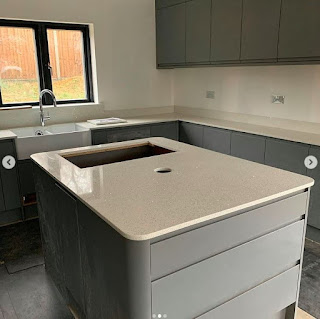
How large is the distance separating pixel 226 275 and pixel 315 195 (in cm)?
165

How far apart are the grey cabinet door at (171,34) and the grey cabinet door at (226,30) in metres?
0.51

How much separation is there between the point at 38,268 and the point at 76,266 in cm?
94

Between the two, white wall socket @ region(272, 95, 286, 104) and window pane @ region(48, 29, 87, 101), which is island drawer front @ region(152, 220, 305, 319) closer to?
white wall socket @ region(272, 95, 286, 104)

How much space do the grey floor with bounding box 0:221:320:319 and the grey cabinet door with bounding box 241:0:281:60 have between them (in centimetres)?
175

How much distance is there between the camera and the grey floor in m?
1.99

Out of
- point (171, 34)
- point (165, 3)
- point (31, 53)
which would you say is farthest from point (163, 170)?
point (165, 3)

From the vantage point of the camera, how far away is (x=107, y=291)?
53.2 inches

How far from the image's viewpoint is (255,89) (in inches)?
144

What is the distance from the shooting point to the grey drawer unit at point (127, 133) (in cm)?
365

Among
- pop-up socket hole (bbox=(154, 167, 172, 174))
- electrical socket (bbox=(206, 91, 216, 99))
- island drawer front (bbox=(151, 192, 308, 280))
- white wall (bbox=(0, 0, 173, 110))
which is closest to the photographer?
island drawer front (bbox=(151, 192, 308, 280))

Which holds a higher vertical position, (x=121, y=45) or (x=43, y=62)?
(x=121, y=45)

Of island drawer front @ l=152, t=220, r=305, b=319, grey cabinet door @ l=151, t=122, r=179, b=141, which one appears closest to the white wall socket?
grey cabinet door @ l=151, t=122, r=179, b=141

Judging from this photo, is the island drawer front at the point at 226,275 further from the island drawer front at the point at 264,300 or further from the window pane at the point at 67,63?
the window pane at the point at 67,63

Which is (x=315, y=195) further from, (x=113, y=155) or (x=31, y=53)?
(x=31, y=53)
